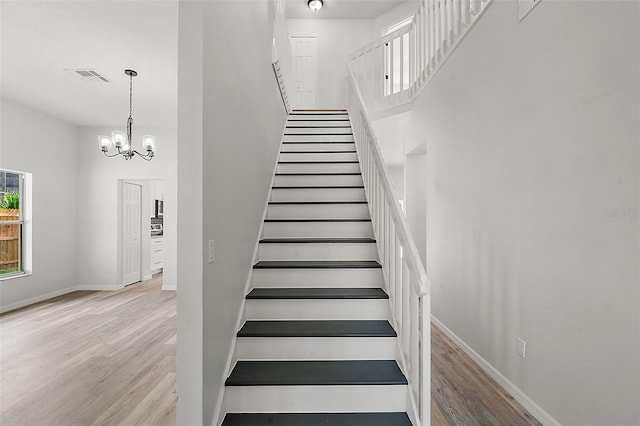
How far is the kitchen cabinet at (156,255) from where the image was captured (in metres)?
7.38

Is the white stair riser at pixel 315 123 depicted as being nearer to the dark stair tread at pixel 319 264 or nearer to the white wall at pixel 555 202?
the white wall at pixel 555 202

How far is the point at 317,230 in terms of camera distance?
3.02m

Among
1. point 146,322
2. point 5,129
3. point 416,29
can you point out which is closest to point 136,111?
point 5,129

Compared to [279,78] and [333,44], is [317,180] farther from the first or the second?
[333,44]

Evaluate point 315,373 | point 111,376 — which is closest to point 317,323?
point 315,373

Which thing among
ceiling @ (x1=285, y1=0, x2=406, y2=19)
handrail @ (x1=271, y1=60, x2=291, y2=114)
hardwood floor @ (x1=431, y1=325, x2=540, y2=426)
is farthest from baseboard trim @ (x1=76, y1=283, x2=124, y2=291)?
ceiling @ (x1=285, y1=0, x2=406, y2=19)

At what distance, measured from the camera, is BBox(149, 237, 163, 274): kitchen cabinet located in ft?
24.2

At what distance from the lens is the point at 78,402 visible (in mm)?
2264

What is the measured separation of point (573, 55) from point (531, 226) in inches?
38.5

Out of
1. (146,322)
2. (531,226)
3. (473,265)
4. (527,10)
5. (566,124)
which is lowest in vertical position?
(146,322)

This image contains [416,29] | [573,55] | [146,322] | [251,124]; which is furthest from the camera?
[416,29]

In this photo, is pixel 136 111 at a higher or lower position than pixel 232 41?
higher

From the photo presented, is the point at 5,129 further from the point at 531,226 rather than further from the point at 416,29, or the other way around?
the point at 531,226

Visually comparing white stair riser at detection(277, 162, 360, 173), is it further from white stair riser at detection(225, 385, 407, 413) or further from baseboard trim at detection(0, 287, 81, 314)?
baseboard trim at detection(0, 287, 81, 314)
